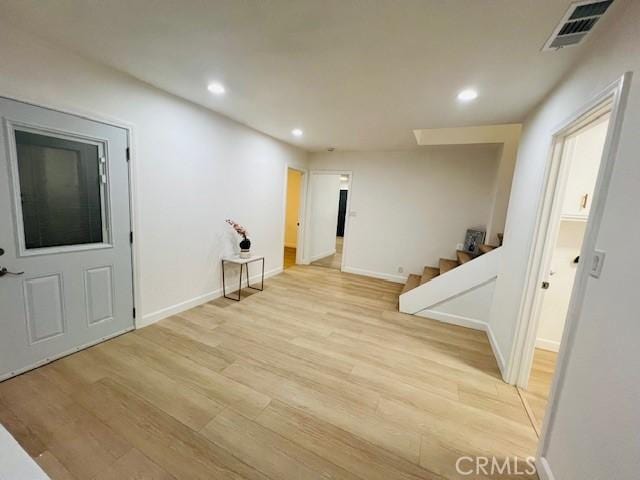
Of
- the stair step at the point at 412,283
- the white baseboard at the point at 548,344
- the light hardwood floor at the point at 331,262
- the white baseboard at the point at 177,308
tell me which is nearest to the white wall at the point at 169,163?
the white baseboard at the point at 177,308

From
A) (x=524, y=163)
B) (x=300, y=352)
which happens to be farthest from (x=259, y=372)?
(x=524, y=163)

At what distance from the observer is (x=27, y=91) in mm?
1818

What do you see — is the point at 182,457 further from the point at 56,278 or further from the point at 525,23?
the point at 525,23

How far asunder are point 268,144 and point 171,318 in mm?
2941

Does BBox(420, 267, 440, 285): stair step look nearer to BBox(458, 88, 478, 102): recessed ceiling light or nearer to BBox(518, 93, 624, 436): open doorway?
BBox(518, 93, 624, 436): open doorway

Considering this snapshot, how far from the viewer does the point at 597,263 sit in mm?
1197

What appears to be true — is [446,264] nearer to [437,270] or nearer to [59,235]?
[437,270]

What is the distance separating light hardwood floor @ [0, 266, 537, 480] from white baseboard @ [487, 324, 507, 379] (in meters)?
0.10

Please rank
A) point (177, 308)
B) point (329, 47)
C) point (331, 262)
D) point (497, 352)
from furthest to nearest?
point (331, 262), point (177, 308), point (497, 352), point (329, 47)

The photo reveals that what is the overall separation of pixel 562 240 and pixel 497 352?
4.31ft

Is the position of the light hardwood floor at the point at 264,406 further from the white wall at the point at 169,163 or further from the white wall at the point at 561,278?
the white wall at the point at 561,278

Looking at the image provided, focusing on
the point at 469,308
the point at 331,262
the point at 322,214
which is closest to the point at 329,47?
the point at 469,308

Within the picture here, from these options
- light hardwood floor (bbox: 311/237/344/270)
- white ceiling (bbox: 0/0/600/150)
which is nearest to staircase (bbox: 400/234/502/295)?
light hardwood floor (bbox: 311/237/344/270)

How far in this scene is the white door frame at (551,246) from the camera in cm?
119
